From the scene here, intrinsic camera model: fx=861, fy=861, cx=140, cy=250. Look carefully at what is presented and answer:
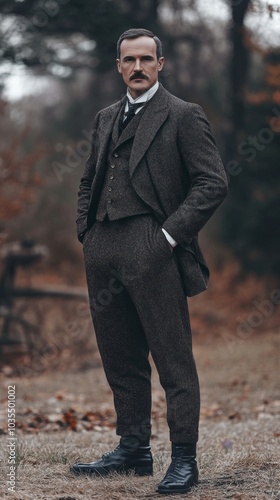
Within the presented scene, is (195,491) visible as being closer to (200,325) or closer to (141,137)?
(141,137)

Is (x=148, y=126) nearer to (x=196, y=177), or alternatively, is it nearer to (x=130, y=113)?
(x=130, y=113)

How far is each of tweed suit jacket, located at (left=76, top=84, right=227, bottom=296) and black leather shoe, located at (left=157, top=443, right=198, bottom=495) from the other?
0.75 m

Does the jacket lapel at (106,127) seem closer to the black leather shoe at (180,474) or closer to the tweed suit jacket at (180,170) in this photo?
the tweed suit jacket at (180,170)

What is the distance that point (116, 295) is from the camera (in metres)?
4.25

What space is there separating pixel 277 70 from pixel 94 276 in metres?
8.79

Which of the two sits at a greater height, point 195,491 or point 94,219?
point 94,219

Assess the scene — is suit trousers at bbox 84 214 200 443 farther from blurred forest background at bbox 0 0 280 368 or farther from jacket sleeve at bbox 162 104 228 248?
blurred forest background at bbox 0 0 280 368

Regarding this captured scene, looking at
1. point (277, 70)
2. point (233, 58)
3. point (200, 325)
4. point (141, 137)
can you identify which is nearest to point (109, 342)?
point (141, 137)

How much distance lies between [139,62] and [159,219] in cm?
75

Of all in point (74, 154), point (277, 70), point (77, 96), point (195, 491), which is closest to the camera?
point (195, 491)

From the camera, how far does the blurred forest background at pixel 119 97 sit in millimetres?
13180

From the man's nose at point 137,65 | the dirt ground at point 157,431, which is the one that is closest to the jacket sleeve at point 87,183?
the man's nose at point 137,65

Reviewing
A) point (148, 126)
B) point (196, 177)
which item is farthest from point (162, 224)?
point (148, 126)

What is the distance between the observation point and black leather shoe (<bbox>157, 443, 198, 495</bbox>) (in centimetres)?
397
